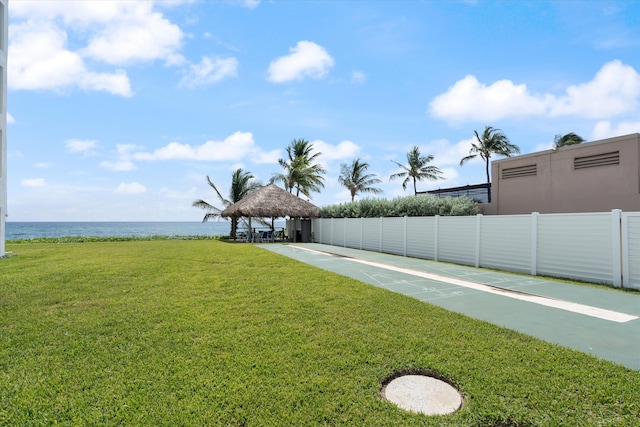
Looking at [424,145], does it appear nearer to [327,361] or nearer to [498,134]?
[498,134]

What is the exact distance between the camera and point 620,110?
1370 cm

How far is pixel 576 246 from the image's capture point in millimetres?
7992

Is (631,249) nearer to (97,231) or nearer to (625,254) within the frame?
(625,254)

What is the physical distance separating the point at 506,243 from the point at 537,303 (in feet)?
13.8

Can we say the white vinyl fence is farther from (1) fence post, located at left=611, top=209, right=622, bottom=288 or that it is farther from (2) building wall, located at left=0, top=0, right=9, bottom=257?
(2) building wall, located at left=0, top=0, right=9, bottom=257

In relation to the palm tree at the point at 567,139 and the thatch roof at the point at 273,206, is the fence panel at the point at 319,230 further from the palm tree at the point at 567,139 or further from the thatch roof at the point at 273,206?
the palm tree at the point at 567,139

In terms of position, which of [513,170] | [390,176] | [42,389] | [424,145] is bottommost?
[42,389]

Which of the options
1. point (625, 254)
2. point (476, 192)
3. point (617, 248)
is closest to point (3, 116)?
point (617, 248)

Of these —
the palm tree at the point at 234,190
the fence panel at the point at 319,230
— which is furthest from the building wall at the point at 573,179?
the palm tree at the point at 234,190

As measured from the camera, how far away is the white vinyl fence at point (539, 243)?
7176 mm

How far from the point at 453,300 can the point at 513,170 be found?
40.6 ft

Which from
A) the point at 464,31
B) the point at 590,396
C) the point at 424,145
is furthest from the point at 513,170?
the point at 424,145

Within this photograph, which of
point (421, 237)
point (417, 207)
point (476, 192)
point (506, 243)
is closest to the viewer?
point (506, 243)

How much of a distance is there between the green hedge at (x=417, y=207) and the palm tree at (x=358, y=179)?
12.6 meters
